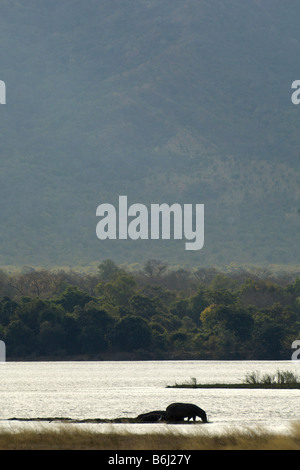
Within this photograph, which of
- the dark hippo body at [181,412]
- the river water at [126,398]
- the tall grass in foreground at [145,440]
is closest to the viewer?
the tall grass in foreground at [145,440]

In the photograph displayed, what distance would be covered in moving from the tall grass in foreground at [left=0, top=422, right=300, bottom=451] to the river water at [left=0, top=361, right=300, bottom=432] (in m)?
4.26

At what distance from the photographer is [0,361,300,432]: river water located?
5052 centimetres

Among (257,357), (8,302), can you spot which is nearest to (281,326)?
(257,357)

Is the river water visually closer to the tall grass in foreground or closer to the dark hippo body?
the dark hippo body

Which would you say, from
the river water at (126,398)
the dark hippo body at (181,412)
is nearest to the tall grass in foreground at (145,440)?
the river water at (126,398)

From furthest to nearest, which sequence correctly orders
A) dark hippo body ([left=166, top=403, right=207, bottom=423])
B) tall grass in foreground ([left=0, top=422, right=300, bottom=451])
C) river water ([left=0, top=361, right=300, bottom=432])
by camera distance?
river water ([left=0, top=361, right=300, bottom=432])
dark hippo body ([left=166, top=403, right=207, bottom=423])
tall grass in foreground ([left=0, top=422, right=300, bottom=451])

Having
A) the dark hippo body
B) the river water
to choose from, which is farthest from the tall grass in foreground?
the dark hippo body

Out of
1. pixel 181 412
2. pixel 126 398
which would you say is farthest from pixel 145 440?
pixel 126 398

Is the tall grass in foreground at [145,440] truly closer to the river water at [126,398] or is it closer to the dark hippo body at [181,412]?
the river water at [126,398]

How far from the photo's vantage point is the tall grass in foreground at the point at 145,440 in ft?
107

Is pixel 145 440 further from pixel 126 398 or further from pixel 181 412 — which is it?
pixel 126 398

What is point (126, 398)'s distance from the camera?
75.4m

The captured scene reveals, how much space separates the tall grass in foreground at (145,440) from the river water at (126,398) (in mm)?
4258
